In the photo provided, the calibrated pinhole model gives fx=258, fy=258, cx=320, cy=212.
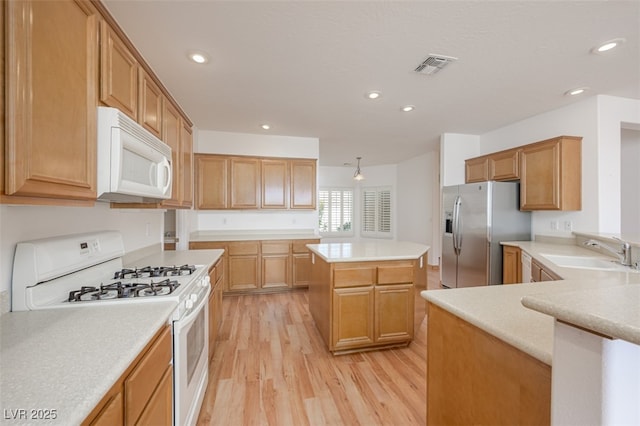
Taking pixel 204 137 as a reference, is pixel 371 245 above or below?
below

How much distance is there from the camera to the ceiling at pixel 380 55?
5.36 feet

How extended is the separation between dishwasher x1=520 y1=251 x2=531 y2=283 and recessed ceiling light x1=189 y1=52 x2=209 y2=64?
3.66 meters

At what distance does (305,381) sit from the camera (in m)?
2.03

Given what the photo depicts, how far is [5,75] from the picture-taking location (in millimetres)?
801

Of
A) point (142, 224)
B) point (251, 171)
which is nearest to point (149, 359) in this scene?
point (142, 224)

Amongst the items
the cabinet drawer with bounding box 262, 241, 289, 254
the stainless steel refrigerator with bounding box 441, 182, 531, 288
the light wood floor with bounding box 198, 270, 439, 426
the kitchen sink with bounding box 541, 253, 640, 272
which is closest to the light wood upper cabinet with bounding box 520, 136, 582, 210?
the stainless steel refrigerator with bounding box 441, 182, 531, 288

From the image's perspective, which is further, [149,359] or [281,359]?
[281,359]

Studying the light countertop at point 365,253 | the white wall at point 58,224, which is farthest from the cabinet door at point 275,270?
the white wall at point 58,224

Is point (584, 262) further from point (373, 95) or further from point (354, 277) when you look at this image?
point (373, 95)

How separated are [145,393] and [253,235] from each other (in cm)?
345

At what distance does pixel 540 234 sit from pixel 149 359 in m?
4.48

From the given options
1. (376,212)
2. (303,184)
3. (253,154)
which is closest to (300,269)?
(303,184)

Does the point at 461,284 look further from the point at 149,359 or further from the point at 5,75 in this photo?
the point at 5,75

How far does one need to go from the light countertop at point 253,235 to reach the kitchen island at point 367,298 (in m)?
1.91
